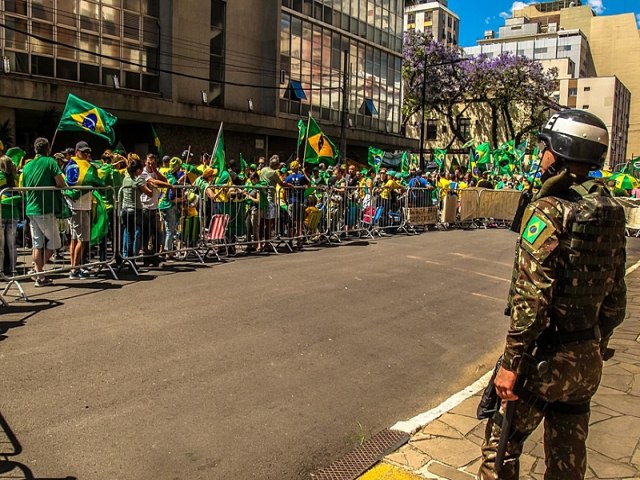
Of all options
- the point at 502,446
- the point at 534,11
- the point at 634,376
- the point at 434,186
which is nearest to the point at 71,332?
the point at 502,446

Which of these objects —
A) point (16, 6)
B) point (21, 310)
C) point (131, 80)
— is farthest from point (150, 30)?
point (21, 310)

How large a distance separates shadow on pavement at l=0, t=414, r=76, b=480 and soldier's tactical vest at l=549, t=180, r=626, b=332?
2878 mm

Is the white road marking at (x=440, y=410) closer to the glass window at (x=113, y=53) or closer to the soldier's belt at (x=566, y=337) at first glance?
the soldier's belt at (x=566, y=337)

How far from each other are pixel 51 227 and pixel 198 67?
62.1 feet

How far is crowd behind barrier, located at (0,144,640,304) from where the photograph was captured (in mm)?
8336

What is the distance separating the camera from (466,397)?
4934 millimetres

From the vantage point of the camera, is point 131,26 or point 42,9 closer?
point 42,9

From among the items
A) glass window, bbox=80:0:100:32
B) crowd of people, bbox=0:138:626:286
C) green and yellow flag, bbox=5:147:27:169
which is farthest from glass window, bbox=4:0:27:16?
green and yellow flag, bbox=5:147:27:169

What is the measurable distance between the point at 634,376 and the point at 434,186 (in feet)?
44.8

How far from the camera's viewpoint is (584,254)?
108 inches

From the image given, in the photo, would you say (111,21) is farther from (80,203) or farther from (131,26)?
(80,203)

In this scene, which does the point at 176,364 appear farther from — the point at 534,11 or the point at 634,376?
the point at 534,11

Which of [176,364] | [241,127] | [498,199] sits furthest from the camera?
[241,127]

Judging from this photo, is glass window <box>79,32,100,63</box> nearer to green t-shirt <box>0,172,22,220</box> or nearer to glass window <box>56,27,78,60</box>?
glass window <box>56,27,78,60</box>
